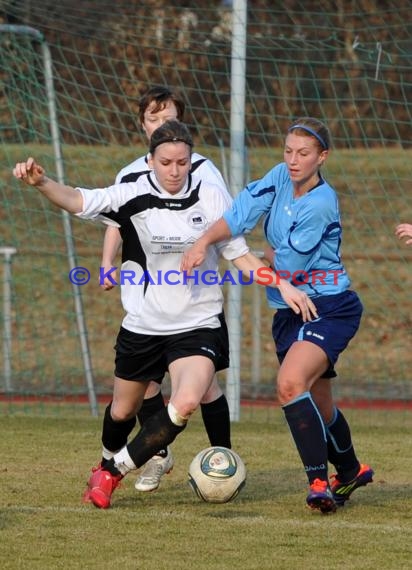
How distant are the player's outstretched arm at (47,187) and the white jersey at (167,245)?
11cm

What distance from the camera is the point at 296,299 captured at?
519cm

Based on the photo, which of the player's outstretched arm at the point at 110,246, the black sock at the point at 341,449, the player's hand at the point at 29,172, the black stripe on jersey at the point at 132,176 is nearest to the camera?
the player's hand at the point at 29,172

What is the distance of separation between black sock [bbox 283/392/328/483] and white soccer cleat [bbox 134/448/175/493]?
95cm

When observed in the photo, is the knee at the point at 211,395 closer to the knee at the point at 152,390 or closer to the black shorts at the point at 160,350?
the black shorts at the point at 160,350

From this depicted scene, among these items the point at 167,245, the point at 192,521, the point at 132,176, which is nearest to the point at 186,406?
the point at 192,521

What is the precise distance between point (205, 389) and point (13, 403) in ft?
18.3

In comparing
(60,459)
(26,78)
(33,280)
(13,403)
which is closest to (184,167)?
(60,459)

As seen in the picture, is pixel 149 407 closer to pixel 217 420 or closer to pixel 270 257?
pixel 217 420

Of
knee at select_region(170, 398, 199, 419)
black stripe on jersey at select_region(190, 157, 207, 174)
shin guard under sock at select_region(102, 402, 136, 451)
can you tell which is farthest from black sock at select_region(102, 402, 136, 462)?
black stripe on jersey at select_region(190, 157, 207, 174)

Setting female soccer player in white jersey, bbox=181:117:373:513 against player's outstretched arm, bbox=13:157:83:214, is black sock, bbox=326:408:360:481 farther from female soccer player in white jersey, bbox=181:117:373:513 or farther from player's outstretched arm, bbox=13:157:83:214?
player's outstretched arm, bbox=13:157:83:214

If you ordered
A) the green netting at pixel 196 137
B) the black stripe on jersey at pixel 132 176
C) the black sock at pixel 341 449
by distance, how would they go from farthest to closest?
the green netting at pixel 196 137, the black sock at pixel 341 449, the black stripe on jersey at pixel 132 176

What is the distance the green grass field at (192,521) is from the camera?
4414mm

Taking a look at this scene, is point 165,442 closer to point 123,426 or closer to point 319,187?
point 123,426

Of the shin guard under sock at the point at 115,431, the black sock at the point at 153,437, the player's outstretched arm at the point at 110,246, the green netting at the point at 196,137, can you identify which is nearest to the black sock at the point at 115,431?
the shin guard under sock at the point at 115,431
